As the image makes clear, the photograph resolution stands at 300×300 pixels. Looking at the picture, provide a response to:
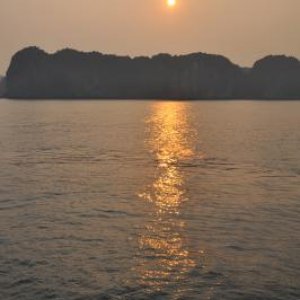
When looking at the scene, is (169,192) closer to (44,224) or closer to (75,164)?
(44,224)

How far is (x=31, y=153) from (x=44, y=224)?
101 ft

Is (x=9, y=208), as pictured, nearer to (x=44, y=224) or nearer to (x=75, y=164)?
(x=44, y=224)

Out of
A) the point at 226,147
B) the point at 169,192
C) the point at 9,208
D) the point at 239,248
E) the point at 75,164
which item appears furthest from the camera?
the point at 226,147

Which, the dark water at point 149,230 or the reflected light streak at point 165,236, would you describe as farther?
the reflected light streak at point 165,236

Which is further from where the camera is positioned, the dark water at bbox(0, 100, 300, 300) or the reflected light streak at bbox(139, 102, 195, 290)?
the reflected light streak at bbox(139, 102, 195, 290)

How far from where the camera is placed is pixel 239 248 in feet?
72.1

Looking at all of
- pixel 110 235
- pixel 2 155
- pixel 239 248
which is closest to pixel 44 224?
pixel 110 235

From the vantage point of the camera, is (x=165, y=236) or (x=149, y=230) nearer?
(x=165, y=236)

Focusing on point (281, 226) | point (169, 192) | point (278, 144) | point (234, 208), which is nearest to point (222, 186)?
point (169, 192)

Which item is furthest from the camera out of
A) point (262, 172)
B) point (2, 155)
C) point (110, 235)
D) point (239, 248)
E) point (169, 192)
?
point (2, 155)

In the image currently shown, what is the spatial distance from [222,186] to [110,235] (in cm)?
1418

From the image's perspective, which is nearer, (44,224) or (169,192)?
(44,224)

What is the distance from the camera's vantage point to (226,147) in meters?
64.0

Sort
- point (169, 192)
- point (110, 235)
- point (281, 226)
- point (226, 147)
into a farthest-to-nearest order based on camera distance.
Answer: point (226, 147) < point (169, 192) < point (281, 226) < point (110, 235)
